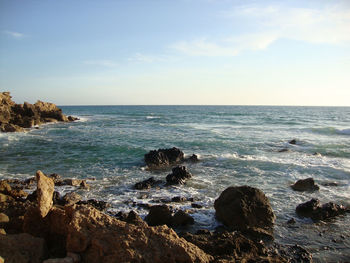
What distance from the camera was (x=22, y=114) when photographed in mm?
40094

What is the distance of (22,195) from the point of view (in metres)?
9.34

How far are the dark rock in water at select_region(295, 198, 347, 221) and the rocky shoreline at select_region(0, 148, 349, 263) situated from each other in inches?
56.0

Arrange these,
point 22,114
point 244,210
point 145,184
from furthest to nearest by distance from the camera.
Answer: point 22,114
point 145,184
point 244,210

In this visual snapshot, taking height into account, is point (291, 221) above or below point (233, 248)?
below

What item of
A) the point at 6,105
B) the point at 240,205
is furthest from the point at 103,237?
the point at 6,105

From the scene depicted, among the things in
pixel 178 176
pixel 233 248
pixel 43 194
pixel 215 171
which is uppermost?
pixel 43 194

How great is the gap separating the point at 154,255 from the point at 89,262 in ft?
3.26

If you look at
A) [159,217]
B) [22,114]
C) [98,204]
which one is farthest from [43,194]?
[22,114]

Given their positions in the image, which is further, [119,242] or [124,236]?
[124,236]

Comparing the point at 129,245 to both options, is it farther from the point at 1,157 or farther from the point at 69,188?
the point at 1,157

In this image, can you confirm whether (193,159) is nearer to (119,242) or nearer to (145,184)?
(145,184)

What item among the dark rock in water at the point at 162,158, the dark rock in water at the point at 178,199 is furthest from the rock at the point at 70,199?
the dark rock in water at the point at 162,158

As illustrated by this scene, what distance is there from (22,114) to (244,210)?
41307mm

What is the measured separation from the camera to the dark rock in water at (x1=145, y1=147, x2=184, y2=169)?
15.8 metres
